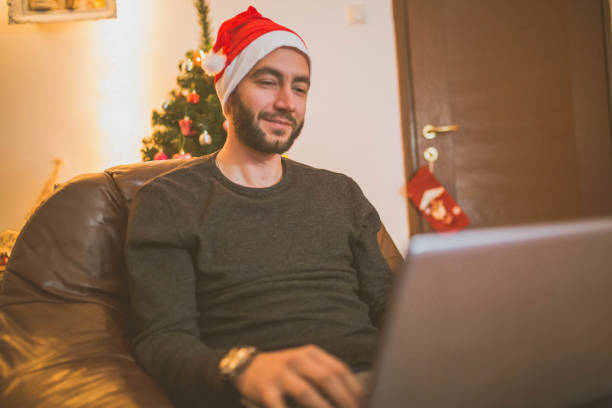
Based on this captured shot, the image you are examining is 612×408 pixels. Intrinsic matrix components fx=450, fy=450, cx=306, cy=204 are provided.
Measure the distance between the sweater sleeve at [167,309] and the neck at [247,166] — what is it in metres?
0.19

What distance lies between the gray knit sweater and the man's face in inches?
4.5

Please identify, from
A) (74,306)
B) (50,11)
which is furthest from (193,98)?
(74,306)

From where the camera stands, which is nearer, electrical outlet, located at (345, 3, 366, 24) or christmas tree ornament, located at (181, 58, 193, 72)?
christmas tree ornament, located at (181, 58, 193, 72)

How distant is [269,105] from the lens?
3.81ft

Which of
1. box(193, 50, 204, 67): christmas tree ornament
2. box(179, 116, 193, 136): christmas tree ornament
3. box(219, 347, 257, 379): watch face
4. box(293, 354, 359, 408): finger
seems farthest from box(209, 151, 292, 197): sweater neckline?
box(193, 50, 204, 67): christmas tree ornament

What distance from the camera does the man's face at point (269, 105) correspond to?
115 centimetres

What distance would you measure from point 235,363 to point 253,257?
1.20 ft

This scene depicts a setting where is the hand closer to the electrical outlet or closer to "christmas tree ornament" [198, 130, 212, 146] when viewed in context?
"christmas tree ornament" [198, 130, 212, 146]

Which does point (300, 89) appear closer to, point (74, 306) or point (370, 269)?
point (370, 269)

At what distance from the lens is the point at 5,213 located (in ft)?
8.33

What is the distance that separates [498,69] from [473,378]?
239 cm

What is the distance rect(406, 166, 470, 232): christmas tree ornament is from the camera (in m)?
2.43

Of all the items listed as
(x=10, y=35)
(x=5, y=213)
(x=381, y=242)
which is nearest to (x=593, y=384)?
(x=381, y=242)

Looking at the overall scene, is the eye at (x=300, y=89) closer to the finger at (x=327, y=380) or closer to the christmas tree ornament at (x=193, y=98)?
the finger at (x=327, y=380)
